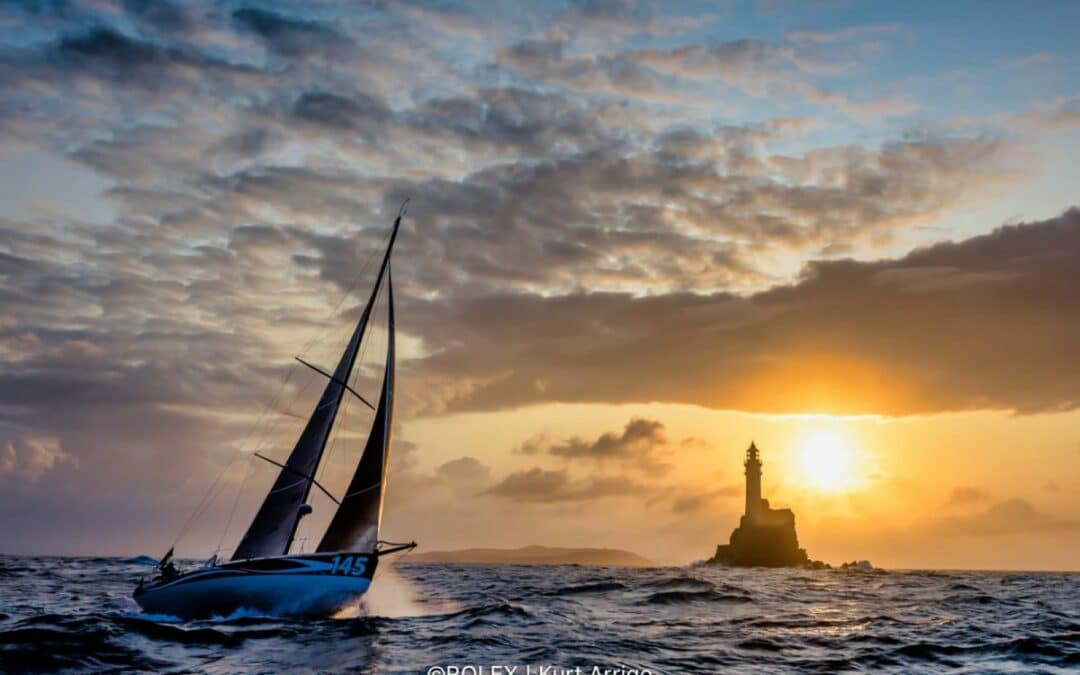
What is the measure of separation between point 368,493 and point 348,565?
2865 millimetres

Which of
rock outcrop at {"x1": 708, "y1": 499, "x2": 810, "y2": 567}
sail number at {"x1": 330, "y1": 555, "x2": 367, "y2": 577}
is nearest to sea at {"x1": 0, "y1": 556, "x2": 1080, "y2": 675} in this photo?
sail number at {"x1": 330, "y1": 555, "x2": 367, "y2": 577}

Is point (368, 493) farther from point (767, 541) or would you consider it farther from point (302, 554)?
point (767, 541)

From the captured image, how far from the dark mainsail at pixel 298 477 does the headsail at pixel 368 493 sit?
0.07m

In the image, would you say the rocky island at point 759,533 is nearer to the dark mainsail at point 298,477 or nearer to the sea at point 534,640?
the sea at point 534,640

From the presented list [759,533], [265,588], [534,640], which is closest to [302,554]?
[265,588]

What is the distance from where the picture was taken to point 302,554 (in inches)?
1284

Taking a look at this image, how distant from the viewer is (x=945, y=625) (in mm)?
37906

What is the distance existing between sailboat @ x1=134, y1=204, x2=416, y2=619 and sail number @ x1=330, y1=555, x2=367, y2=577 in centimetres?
4

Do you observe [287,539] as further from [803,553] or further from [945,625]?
[803,553]

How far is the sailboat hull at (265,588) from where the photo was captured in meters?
31.8

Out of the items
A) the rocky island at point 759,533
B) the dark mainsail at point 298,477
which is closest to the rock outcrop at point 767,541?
the rocky island at point 759,533

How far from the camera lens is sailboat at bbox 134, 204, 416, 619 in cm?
3197

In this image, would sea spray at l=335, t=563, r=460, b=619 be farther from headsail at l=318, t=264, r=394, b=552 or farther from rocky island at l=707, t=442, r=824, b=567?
rocky island at l=707, t=442, r=824, b=567

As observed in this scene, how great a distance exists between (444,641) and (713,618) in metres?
15.8
